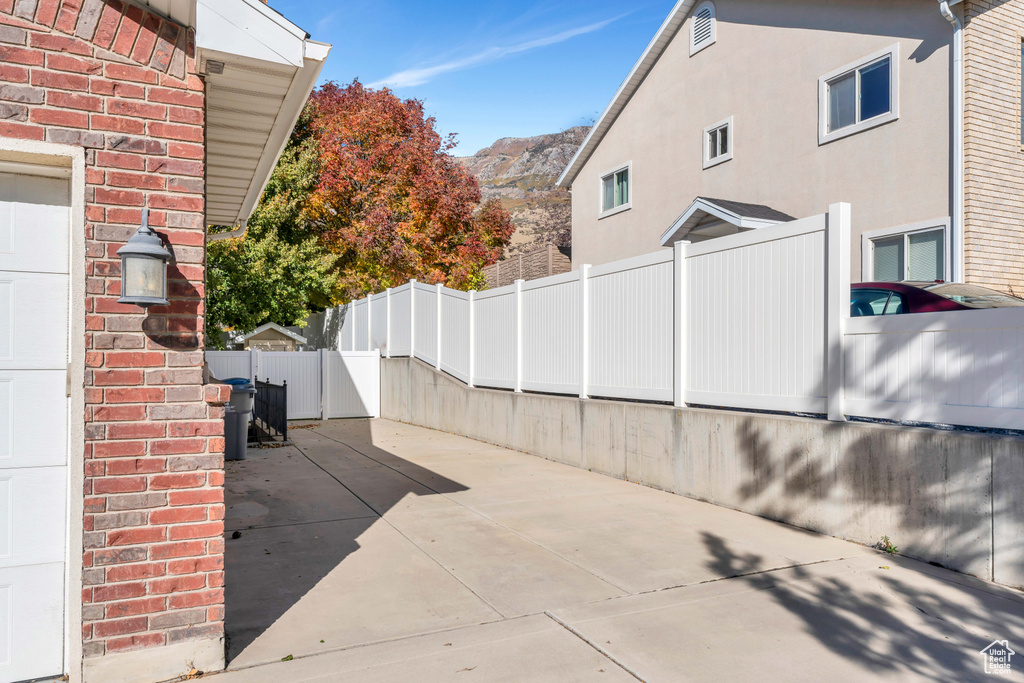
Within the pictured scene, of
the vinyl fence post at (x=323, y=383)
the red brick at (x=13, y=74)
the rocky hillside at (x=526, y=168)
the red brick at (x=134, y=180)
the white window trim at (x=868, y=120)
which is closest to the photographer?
the red brick at (x=13, y=74)

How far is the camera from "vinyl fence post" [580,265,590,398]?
9812 millimetres

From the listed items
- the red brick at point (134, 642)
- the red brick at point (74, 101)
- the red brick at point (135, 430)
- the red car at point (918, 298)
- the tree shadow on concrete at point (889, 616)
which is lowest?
the tree shadow on concrete at point (889, 616)

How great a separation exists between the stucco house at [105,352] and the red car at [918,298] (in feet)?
20.9

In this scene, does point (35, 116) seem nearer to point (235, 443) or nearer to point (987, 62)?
point (235, 443)

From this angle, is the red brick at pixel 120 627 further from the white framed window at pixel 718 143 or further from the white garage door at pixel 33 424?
the white framed window at pixel 718 143

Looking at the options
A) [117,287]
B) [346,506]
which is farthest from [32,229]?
[346,506]

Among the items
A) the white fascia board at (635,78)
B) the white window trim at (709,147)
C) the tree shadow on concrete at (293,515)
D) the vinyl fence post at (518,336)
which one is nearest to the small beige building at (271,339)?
the tree shadow on concrete at (293,515)

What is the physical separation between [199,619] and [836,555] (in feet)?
15.4

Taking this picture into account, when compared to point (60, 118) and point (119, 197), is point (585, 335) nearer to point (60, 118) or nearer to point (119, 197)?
point (119, 197)

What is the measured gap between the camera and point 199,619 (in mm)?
3715

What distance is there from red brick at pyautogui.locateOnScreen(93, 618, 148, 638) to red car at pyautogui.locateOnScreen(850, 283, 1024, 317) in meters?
6.76

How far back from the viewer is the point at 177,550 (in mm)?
3668

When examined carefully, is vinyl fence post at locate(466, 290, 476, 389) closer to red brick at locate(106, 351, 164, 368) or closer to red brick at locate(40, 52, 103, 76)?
red brick at locate(106, 351, 164, 368)

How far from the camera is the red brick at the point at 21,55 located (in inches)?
133
